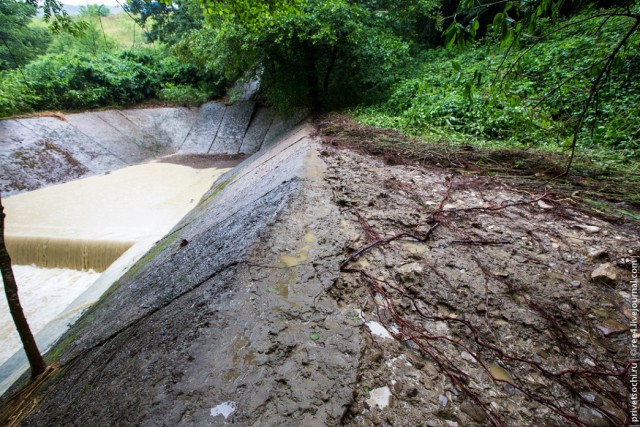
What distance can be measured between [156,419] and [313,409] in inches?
23.1

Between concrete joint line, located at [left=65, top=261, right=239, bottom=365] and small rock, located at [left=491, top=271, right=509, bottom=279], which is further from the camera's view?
concrete joint line, located at [left=65, top=261, right=239, bottom=365]

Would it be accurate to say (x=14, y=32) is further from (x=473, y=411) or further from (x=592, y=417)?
(x=592, y=417)

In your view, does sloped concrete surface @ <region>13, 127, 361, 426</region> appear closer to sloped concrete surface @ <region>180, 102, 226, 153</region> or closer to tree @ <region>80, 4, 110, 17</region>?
tree @ <region>80, 4, 110, 17</region>

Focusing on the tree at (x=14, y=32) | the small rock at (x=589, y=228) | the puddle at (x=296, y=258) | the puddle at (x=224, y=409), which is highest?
the tree at (x=14, y=32)

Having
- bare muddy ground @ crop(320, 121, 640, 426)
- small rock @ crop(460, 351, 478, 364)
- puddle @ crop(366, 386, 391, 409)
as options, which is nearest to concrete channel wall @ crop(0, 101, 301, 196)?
bare muddy ground @ crop(320, 121, 640, 426)

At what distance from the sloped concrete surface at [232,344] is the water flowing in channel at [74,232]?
248 cm

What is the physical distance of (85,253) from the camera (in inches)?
193

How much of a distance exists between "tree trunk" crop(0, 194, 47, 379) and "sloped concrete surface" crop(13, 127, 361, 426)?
0.46 ft

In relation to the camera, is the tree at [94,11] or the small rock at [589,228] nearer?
the small rock at [589,228]

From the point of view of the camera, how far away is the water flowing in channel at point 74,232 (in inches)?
173

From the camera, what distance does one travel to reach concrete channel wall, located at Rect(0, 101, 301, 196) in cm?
747

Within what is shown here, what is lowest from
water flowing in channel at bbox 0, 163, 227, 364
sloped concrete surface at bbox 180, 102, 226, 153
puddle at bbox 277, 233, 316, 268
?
water flowing in channel at bbox 0, 163, 227, 364

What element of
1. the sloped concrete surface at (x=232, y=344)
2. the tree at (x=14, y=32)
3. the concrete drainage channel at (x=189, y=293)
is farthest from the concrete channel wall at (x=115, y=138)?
the sloped concrete surface at (x=232, y=344)

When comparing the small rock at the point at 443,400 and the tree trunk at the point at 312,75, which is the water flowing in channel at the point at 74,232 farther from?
the small rock at the point at 443,400
